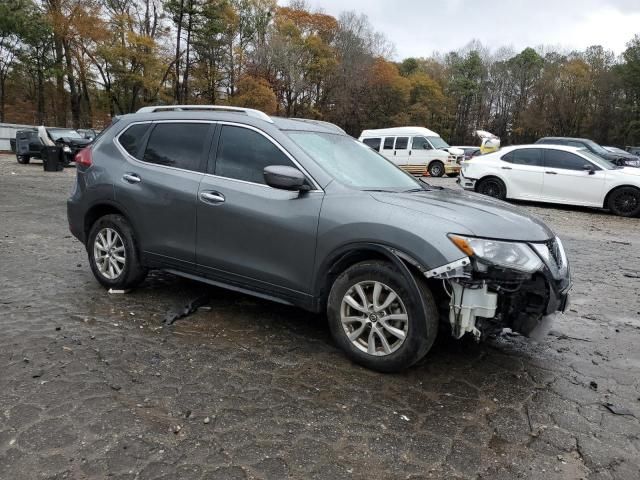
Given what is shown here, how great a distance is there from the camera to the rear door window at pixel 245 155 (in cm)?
403

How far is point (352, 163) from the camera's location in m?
4.27

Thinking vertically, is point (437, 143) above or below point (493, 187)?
above

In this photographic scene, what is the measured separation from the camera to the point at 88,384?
3.20 meters

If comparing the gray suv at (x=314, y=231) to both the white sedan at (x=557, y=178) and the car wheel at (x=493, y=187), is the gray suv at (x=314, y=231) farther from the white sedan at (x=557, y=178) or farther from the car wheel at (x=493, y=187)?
the car wheel at (x=493, y=187)

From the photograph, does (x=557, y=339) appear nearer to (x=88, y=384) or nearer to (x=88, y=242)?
(x=88, y=384)

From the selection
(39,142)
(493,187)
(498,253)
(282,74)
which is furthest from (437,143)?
(282,74)

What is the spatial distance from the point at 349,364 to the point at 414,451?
1.01 metres

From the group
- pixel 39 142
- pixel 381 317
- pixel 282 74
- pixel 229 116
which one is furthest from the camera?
pixel 282 74

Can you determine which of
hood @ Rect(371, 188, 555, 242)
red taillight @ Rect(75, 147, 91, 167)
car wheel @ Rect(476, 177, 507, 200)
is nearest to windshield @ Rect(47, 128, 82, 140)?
car wheel @ Rect(476, 177, 507, 200)

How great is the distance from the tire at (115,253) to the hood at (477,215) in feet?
7.88

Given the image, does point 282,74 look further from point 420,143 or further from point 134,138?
point 134,138

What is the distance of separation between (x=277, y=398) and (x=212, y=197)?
1749 mm

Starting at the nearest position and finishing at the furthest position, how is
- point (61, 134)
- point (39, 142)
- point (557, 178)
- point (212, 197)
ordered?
point (212, 197) → point (557, 178) → point (39, 142) → point (61, 134)

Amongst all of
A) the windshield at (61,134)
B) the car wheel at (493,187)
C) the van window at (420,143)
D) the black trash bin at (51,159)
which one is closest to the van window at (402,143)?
the van window at (420,143)
